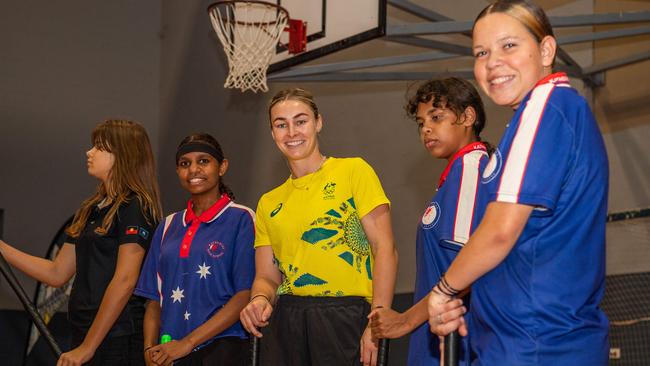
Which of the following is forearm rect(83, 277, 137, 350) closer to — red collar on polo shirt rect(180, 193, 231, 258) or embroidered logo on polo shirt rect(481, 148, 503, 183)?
red collar on polo shirt rect(180, 193, 231, 258)

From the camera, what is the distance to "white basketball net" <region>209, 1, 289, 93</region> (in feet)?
17.0

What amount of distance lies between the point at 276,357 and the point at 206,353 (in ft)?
2.10

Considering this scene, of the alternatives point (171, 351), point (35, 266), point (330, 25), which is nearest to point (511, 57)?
point (171, 351)

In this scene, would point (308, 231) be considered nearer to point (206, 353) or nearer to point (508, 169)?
point (206, 353)

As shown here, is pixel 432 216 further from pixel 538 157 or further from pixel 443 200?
pixel 538 157

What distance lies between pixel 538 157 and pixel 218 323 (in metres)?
1.95

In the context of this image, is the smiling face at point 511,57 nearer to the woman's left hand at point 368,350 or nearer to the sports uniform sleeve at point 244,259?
the woman's left hand at point 368,350

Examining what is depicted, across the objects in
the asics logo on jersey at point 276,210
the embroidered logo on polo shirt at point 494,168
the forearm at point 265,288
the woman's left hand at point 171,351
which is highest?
the embroidered logo on polo shirt at point 494,168

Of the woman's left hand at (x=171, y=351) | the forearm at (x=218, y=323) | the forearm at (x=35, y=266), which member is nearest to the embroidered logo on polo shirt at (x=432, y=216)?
the forearm at (x=218, y=323)

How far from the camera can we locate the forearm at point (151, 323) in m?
3.69

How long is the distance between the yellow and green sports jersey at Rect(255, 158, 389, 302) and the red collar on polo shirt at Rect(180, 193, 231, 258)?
67 centimetres

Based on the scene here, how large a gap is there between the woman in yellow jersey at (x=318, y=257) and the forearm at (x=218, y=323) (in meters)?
0.38

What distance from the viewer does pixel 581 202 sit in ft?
6.07

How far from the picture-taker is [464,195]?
2.51 meters
